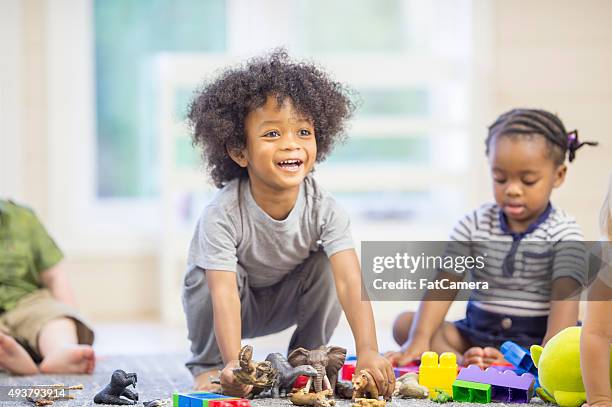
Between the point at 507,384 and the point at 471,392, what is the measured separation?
5cm

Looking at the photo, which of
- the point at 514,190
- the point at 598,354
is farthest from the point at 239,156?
the point at 598,354

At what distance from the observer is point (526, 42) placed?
9.23ft

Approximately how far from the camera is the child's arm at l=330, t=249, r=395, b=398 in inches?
49.6

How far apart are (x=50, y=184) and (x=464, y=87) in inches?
46.8

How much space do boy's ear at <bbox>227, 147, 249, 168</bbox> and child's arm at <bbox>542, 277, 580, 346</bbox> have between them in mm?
504

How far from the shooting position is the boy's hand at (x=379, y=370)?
Result: 1.24m

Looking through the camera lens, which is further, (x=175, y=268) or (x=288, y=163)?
(x=175, y=268)

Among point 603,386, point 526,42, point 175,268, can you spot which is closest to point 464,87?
point 526,42

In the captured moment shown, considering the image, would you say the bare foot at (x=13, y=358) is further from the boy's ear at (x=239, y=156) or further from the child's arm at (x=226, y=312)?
the boy's ear at (x=239, y=156)

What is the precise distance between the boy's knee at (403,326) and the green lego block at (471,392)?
1.15ft

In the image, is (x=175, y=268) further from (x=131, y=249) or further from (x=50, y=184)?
(x=50, y=184)

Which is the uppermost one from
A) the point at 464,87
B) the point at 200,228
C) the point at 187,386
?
the point at 464,87

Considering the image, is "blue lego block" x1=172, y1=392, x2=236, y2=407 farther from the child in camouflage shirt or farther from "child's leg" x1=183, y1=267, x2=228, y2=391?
the child in camouflage shirt

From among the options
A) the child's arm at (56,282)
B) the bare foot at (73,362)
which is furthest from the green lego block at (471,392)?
the child's arm at (56,282)
